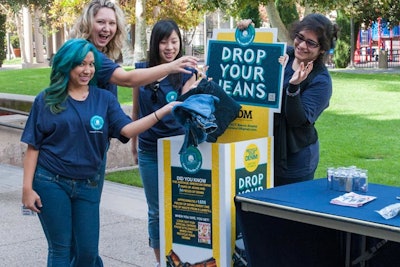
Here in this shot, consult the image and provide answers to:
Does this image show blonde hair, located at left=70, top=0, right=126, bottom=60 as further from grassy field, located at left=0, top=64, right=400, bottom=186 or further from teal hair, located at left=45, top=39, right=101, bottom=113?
grassy field, located at left=0, top=64, right=400, bottom=186

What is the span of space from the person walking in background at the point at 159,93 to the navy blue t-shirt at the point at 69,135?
2.10ft

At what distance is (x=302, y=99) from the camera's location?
12.6 ft

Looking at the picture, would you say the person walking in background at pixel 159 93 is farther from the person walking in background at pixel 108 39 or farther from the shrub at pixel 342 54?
the shrub at pixel 342 54

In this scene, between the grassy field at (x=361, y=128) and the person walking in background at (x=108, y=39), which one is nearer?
the person walking in background at (x=108, y=39)

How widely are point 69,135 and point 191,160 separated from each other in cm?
67

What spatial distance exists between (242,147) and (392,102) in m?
12.3

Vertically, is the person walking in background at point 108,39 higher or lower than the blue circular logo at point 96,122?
higher

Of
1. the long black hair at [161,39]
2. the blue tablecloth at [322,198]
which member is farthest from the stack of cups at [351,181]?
the long black hair at [161,39]

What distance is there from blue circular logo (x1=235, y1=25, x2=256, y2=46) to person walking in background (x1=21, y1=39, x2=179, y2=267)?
608 millimetres

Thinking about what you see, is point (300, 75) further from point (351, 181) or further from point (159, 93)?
point (159, 93)

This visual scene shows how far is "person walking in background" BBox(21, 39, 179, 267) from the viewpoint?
3604mm

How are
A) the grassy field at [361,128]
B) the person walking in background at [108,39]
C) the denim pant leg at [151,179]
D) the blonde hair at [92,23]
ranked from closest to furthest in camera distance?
the person walking in background at [108,39] → the blonde hair at [92,23] → the denim pant leg at [151,179] → the grassy field at [361,128]

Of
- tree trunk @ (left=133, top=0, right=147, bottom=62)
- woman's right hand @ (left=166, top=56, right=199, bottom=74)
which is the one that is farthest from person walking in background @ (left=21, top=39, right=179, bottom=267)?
tree trunk @ (left=133, top=0, right=147, bottom=62)

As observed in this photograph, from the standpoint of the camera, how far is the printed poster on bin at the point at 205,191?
3.65 m
